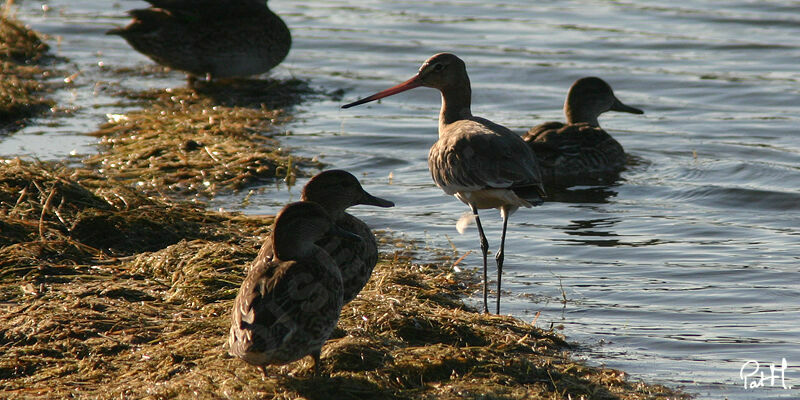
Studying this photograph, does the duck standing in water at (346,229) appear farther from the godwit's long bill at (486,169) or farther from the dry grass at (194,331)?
the godwit's long bill at (486,169)

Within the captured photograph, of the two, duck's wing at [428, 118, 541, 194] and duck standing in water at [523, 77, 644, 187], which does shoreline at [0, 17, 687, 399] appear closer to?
duck's wing at [428, 118, 541, 194]

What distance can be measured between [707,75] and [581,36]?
272 cm

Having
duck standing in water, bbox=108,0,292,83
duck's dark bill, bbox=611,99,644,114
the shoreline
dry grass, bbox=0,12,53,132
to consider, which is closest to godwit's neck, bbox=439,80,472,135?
the shoreline

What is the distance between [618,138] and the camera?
43.7ft

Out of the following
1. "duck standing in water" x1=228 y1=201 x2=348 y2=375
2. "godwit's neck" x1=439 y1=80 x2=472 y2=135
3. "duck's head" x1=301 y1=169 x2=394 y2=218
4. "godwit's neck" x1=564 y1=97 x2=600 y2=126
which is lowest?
"godwit's neck" x1=564 y1=97 x2=600 y2=126

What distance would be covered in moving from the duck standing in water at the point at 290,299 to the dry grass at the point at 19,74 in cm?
734

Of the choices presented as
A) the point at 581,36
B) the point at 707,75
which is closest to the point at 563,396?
the point at 707,75

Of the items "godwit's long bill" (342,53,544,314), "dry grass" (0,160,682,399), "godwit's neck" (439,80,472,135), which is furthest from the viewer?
"godwit's neck" (439,80,472,135)

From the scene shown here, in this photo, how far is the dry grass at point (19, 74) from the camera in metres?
12.6

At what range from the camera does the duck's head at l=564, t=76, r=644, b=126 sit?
12883 millimetres
